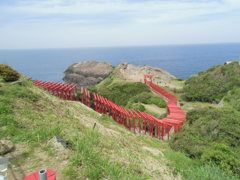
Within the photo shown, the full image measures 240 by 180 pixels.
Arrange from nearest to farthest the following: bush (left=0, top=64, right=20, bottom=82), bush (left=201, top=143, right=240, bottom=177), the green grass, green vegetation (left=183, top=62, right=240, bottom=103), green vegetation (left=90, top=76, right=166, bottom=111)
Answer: the green grass → bush (left=201, top=143, right=240, bottom=177) → bush (left=0, top=64, right=20, bottom=82) → green vegetation (left=90, top=76, right=166, bottom=111) → green vegetation (left=183, top=62, right=240, bottom=103)

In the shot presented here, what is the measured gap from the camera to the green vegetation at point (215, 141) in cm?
862

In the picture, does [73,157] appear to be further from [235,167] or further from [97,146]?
[235,167]

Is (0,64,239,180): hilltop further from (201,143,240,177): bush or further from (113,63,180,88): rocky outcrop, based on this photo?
(113,63,180,88): rocky outcrop

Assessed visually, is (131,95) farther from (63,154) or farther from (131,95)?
(63,154)

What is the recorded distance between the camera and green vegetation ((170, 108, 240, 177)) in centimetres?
862

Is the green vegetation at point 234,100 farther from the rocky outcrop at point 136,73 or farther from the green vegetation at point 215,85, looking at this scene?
the rocky outcrop at point 136,73

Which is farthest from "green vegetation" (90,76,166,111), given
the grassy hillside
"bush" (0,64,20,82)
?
the grassy hillside

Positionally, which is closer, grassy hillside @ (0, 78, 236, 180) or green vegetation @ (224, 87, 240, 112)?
grassy hillside @ (0, 78, 236, 180)

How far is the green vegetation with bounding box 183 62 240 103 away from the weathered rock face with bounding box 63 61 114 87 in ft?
93.5

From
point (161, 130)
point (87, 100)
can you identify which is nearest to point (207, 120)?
point (161, 130)

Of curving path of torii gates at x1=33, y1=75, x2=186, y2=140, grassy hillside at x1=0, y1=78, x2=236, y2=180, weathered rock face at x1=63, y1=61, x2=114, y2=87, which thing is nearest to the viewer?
grassy hillside at x1=0, y1=78, x2=236, y2=180

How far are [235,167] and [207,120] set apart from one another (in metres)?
6.97

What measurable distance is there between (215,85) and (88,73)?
129 ft

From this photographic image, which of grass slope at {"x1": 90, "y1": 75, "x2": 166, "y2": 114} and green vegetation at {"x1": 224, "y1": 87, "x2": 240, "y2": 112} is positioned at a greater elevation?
green vegetation at {"x1": 224, "y1": 87, "x2": 240, "y2": 112}
